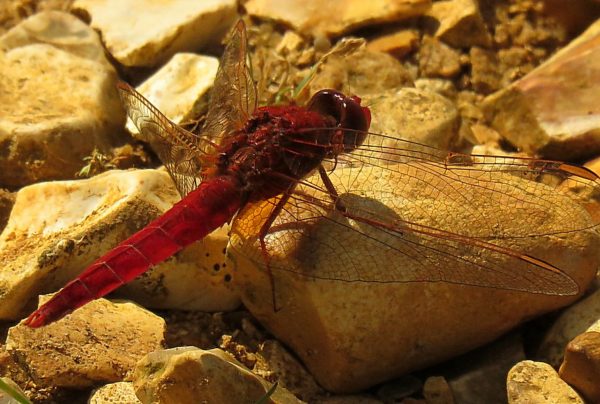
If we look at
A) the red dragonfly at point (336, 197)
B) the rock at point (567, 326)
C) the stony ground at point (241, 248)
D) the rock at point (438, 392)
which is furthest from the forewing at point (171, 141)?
the rock at point (567, 326)

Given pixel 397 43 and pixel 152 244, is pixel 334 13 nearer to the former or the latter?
pixel 397 43

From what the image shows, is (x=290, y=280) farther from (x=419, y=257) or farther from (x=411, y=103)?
(x=411, y=103)

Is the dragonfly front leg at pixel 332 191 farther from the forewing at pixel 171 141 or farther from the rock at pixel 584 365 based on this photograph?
the rock at pixel 584 365

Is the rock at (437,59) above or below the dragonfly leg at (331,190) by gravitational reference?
below

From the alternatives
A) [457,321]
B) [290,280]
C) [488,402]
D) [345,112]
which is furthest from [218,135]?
[488,402]

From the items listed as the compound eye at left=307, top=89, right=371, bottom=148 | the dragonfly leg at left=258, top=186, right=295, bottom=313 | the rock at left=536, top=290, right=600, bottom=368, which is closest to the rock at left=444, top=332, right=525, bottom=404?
the rock at left=536, top=290, right=600, bottom=368
